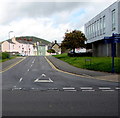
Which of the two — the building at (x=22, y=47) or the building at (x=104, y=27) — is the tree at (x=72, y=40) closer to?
the building at (x=104, y=27)

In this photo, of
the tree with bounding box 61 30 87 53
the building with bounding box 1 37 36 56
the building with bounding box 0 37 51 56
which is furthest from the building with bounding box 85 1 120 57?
the building with bounding box 1 37 36 56

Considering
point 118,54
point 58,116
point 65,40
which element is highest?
point 65,40

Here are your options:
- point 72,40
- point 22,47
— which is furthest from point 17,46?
point 72,40

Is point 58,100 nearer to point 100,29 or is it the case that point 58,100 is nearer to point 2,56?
point 100,29

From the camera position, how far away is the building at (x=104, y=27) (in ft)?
112

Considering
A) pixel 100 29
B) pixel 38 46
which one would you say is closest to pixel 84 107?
pixel 100 29

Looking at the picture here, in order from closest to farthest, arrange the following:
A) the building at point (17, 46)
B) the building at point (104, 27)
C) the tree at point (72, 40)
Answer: the building at point (104, 27) → the tree at point (72, 40) → the building at point (17, 46)

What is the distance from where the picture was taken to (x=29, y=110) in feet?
22.6

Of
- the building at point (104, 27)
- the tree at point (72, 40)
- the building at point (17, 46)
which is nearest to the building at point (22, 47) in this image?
the building at point (17, 46)

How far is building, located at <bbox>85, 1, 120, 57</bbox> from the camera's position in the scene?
112 ft

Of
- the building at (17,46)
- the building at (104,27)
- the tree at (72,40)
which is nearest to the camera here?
the building at (104,27)

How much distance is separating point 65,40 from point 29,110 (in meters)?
38.5

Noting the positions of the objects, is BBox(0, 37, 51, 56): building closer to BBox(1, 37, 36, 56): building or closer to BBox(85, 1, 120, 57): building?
BBox(1, 37, 36, 56): building

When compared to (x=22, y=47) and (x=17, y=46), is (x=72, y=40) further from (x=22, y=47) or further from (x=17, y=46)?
(x=22, y=47)
